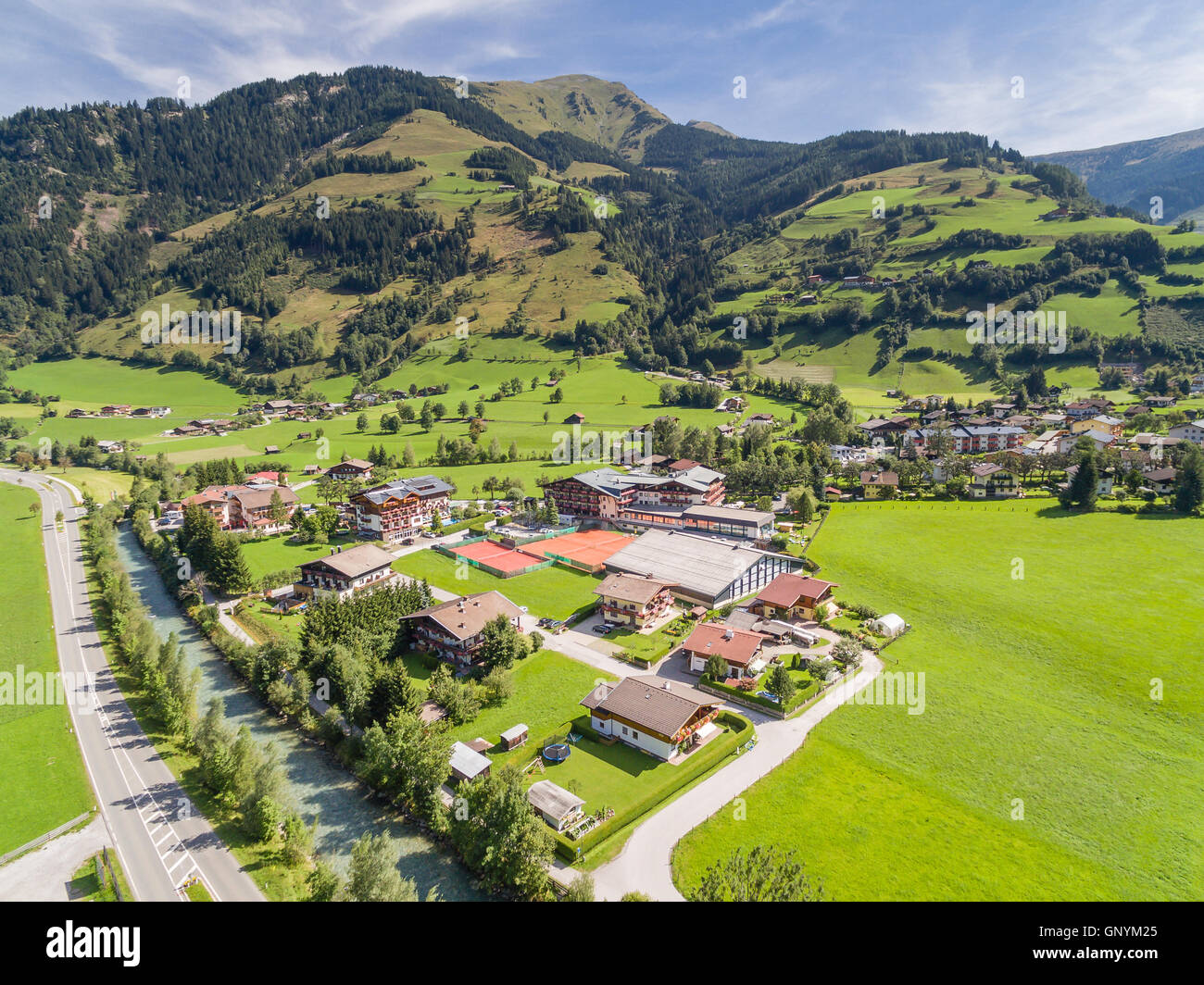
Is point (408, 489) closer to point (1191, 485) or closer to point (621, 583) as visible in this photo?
point (621, 583)

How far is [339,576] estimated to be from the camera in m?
56.0

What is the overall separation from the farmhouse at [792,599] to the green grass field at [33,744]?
44.4m

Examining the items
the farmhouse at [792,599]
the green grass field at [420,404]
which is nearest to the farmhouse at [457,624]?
the farmhouse at [792,599]

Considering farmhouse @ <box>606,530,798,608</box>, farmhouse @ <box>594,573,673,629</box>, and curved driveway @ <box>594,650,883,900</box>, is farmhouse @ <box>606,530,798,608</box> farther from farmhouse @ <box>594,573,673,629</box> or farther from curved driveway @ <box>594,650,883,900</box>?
curved driveway @ <box>594,650,883,900</box>

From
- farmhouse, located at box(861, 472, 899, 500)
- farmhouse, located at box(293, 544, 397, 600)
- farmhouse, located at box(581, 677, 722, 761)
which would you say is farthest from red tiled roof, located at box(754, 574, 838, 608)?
farmhouse, located at box(293, 544, 397, 600)

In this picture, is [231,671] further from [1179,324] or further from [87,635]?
[1179,324]

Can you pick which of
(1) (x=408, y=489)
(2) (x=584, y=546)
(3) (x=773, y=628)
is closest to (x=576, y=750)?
(3) (x=773, y=628)

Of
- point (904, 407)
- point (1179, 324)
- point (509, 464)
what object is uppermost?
point (1179, 324)

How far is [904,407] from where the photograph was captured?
391 feet

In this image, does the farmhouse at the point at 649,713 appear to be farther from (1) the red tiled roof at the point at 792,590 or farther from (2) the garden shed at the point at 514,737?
(1) the red tiled roof at the point at 792,590

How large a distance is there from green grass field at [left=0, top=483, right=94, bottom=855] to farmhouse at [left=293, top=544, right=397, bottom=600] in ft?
59.5
